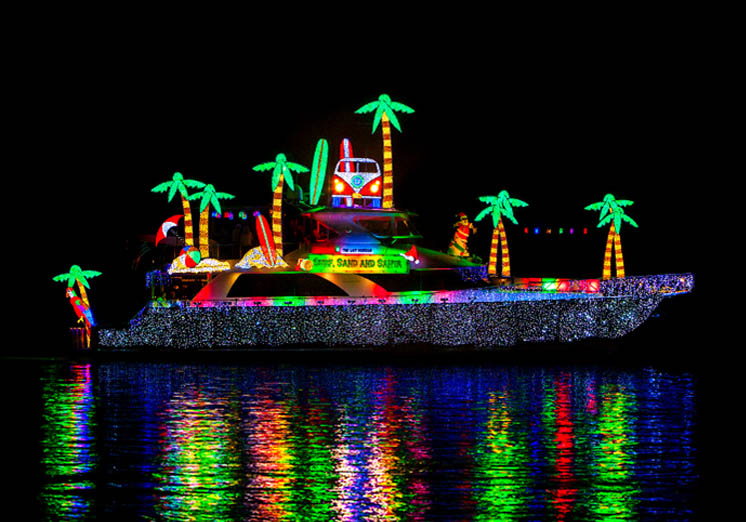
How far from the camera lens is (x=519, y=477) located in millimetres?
10992

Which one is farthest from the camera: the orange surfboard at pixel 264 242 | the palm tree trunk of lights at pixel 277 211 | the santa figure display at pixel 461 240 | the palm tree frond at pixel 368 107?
the palm tree frond at pixel 368 107

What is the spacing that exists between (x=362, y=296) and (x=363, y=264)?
2.35 ft

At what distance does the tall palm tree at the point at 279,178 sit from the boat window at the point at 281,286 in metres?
2.88

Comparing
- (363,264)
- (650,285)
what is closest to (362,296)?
(363,264)

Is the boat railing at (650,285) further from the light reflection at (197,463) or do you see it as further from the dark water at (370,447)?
the light reflection at (197,463)

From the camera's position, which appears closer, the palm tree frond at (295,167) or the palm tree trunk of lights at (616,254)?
the palm tree frond at (295,167)

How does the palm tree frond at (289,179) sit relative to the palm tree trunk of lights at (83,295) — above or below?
above

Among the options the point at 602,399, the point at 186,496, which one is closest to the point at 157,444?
the point at 186,496

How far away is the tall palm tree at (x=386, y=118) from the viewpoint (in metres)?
25.9

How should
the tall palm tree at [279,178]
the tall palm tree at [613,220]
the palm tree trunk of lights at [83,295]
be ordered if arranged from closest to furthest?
the palm tree trunk of lights at [83,295] → the tall palm tree at [279,178] → the tall palm tree at [613,220]

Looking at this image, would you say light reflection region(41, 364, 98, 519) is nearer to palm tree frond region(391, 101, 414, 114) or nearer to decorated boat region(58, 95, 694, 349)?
decorated boat region(58, 95, 694, 349)

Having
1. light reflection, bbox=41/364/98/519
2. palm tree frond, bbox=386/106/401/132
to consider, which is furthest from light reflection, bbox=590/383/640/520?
palm tree frond, bbox=386/106/401/132

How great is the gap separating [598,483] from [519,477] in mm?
851

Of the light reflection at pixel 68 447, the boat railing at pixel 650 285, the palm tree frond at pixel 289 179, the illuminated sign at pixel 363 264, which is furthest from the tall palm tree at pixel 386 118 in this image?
the light reflection at pixel 68 447
